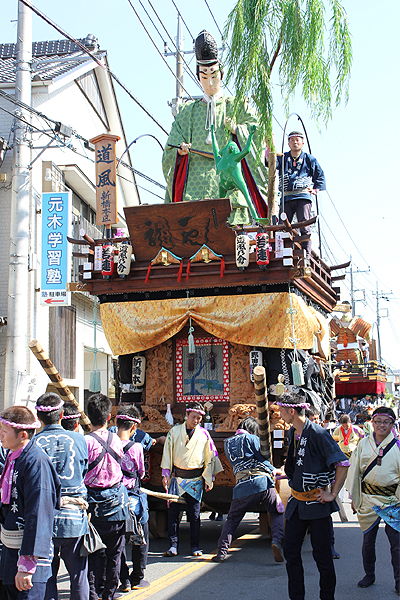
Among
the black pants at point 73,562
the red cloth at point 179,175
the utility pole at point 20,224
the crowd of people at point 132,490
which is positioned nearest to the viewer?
the crowd of people at point 132,490

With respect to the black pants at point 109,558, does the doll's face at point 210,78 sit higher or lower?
higher

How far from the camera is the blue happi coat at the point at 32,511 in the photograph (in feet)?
11.6

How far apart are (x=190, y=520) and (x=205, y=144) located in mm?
6124

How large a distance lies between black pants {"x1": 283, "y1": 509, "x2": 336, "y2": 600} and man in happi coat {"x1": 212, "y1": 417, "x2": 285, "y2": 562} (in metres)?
1.83

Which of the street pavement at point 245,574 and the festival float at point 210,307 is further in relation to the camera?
the festival float at point 210,307

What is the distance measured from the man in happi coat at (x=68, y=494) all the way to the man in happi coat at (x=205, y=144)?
238 inches

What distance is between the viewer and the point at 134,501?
600 cm

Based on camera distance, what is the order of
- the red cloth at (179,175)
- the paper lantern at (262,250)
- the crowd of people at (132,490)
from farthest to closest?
the red cloth at (179,175) < the paper lantern at (262,250) < the crowd of people at (132,490)

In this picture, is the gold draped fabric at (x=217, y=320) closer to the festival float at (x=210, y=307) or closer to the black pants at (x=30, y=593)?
the festival float at (x=210, y=307)

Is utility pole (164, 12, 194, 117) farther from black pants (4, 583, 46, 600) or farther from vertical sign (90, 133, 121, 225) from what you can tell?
black pants (4, 583, 46, 600)

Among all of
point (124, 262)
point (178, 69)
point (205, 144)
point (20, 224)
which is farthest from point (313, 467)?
point (178, 69)

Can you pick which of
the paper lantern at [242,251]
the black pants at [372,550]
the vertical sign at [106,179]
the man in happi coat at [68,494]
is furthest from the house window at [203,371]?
the man in happi coat at [68,494]

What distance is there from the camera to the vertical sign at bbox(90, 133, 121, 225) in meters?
9.70

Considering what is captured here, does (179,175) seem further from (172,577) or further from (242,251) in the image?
(172,577)
